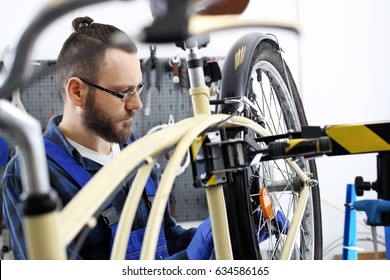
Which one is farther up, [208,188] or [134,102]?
[134,102]

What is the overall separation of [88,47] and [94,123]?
0.49 feet

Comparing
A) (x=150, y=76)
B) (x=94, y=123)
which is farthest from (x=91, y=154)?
(x=150, y=76)

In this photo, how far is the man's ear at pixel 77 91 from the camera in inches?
38.7

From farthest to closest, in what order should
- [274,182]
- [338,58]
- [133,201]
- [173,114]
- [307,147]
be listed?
1. [173,114]
2. [338,58]
3. [274,182]
4. [307,147]
5. [133,201]

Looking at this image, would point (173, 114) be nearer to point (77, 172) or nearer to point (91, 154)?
point (91, 154)

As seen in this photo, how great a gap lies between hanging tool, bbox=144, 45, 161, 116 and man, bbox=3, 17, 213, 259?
1.85 feet

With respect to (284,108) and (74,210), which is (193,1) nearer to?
(74,210)

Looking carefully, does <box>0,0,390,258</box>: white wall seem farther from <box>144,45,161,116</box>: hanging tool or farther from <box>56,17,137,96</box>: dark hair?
<box>56,17,137,96</box>: dark hair

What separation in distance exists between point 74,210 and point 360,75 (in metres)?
1.25

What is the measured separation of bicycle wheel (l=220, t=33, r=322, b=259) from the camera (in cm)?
74

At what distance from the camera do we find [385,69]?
1.46m

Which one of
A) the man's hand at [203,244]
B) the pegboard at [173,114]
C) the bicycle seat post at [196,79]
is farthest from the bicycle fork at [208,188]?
the pegboard at [173,114]

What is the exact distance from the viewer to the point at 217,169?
2.10ft

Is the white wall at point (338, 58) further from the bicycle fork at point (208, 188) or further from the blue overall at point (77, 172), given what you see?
the bicycle fork at point (208, 188)
